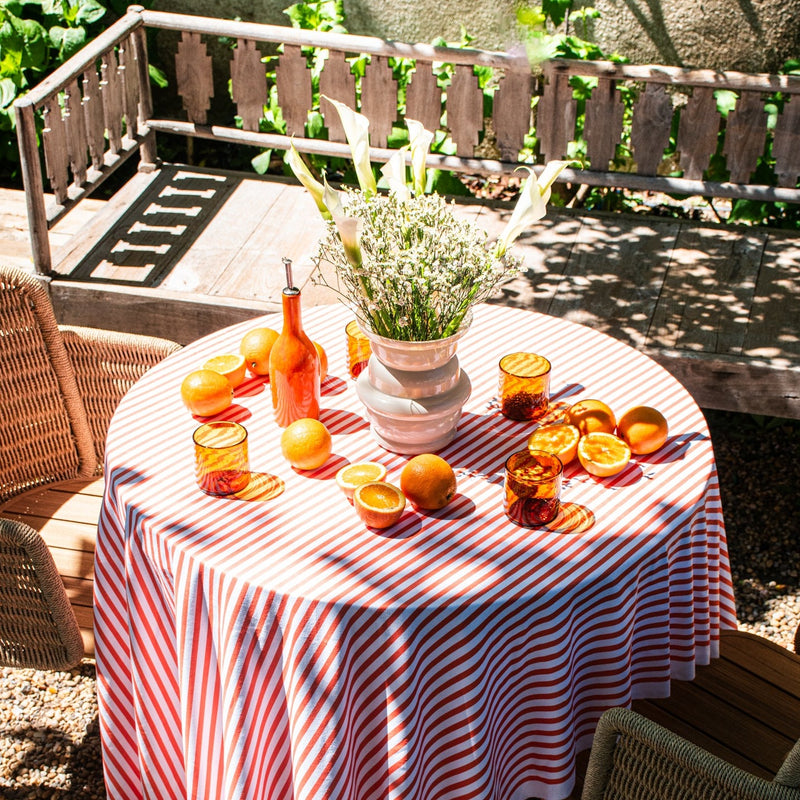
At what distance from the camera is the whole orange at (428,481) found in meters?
2.27

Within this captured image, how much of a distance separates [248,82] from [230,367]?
273 centimetres

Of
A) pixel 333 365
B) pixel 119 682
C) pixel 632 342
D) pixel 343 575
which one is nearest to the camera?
Answer: pixel 343 575

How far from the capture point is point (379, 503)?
2.24 meters

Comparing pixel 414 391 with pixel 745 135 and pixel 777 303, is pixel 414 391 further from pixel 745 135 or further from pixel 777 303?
pixel 745 135

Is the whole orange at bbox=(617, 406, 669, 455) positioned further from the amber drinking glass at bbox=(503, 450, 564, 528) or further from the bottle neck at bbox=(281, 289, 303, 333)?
the bottle neck at bbox=(281, 289, 303, 333)

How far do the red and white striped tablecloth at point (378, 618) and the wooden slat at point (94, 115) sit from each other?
2485 millimetres

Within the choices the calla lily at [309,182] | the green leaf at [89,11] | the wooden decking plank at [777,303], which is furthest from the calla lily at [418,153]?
the green leaf at [89,11]

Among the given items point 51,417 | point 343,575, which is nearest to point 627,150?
point 51,417

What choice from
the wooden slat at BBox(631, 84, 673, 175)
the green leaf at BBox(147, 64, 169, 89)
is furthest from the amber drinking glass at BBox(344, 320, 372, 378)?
the green leaf at BBox(147, 64, 169, 89)

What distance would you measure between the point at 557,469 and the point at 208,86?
3.62m

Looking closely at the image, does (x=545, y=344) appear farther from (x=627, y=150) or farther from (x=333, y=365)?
(x=627, y=150)

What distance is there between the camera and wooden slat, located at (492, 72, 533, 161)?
466 cm

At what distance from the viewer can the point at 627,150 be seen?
5.90 meters

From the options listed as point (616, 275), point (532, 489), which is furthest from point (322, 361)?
point (616, 275)
